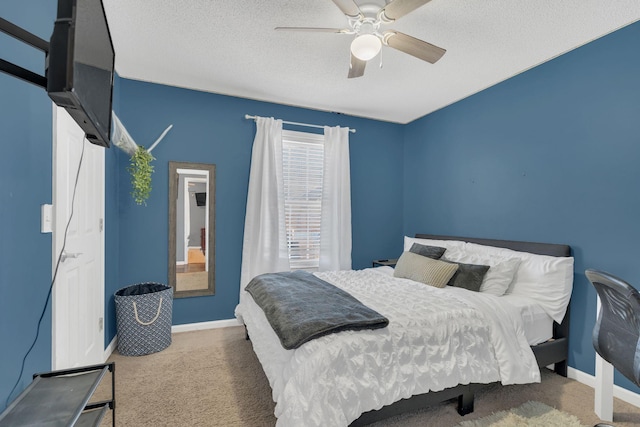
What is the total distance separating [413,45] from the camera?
207 cm

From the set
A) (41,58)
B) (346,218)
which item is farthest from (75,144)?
(346,218)

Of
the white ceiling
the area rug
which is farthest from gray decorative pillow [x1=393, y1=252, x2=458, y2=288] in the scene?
the white ceiling

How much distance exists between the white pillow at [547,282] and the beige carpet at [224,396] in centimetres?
59

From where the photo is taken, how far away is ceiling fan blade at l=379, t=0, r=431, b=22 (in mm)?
1652

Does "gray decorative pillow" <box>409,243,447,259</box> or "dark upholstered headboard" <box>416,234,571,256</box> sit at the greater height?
"dark upholstered headboard" <box>416,234,571,256</box>

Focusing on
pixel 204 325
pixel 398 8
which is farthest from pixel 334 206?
pixel 398 8

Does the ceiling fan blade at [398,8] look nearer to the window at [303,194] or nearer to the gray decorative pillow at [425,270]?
the gray decorative pillow at [425,270]

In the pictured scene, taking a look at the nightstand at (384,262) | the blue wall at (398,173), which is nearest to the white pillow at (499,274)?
the blue wall at (398,173)

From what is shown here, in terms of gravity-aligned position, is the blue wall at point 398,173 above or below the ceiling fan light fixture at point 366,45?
below

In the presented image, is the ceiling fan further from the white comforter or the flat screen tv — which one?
the white comforter

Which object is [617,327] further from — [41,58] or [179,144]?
[179,144]

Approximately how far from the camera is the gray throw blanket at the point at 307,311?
5.46 feet

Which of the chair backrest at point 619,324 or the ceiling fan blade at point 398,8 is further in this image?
the ceiling fan blade at point 398,8

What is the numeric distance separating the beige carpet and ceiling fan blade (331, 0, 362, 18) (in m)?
2.56
